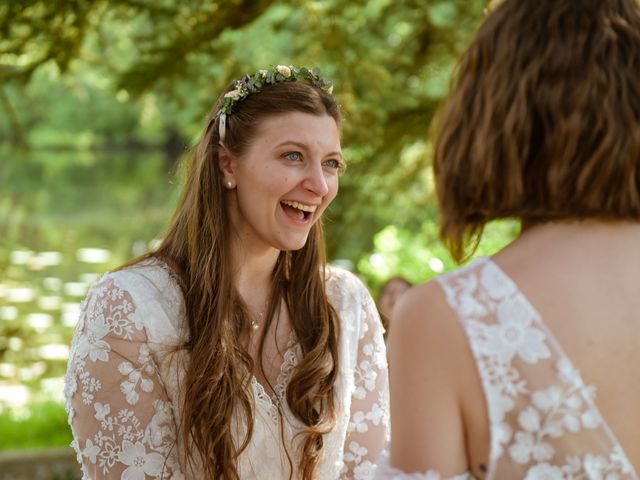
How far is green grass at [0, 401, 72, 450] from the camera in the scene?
6777 millimetres

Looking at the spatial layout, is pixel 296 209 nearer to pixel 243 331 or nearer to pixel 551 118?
pixel 243 331

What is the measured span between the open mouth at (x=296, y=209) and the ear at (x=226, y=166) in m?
0.17

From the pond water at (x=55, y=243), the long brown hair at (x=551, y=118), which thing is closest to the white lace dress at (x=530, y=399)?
the long brown hair at (x=551, y=118)

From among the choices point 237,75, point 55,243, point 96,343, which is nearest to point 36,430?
point 237,75

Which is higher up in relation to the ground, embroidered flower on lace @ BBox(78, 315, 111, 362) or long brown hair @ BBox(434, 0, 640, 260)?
long brown hair @ BBox(434, 0, 640, 260)

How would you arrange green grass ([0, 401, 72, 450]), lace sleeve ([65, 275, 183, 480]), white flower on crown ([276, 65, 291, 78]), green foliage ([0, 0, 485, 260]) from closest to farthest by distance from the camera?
lace sleeve ([65, 275, 183, 480]) → white flower on crown ([276, 65, 291, 78]) → green foliage ([0, 0, 485, 260]) → green grass ([0, 401, 72, 450])

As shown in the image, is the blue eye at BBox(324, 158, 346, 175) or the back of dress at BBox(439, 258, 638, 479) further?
the blue eye at BBox(324, 158, 346, 175)

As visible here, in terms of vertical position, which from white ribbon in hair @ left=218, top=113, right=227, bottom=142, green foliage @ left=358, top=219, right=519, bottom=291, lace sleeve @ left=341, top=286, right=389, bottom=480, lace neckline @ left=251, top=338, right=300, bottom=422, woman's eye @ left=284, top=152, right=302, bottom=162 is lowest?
green foliage @ left=358, top=219, right=519, bottom=291

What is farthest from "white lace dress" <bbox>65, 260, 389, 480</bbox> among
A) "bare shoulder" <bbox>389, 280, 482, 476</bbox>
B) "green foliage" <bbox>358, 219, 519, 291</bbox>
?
"green foliage" <bbox>358, 219, 519, 291</bbox>

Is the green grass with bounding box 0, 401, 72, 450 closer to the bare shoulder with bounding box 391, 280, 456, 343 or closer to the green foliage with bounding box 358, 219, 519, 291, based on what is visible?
the green foliage with bounding box 358, 219, 519, 291

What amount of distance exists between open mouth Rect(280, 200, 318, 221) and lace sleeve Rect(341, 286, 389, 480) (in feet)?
1.34

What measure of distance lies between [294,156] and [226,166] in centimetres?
22

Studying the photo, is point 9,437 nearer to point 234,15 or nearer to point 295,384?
point 234,15

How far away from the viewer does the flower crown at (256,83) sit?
2.82m
